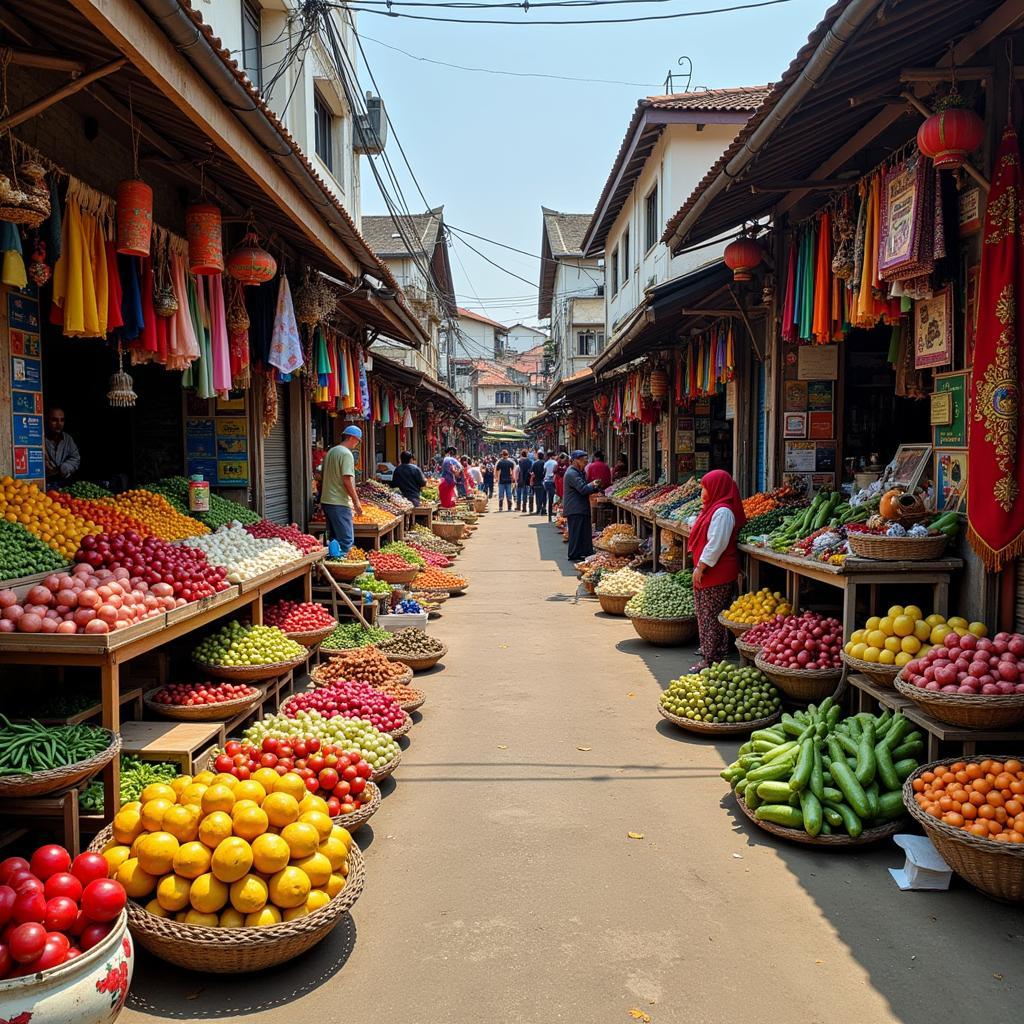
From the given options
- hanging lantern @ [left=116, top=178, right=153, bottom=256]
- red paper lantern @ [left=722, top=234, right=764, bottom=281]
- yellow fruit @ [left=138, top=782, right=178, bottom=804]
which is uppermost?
red paper lantern @ [left=722, top=234, right=764, bottom=281]

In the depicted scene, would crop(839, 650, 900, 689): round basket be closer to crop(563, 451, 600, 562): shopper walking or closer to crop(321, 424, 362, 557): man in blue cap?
crop(321, 424, 362, 557): man in blue cap

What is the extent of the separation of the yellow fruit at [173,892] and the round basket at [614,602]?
28.7 feet

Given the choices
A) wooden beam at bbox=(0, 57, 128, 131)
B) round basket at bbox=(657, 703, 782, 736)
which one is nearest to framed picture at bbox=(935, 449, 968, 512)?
round basket at bbox=(657, 703, 782, 736)

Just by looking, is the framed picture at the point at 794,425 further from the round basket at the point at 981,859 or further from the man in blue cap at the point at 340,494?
the round basket at the point at 981,859

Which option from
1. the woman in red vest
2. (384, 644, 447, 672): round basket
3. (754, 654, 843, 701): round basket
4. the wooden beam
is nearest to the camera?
the wooden beam

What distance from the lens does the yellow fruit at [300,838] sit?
3.62 meters

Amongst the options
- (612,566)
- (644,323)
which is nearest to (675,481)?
(612,566)

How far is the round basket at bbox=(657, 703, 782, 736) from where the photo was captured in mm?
6305

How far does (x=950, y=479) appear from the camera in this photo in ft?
18.9

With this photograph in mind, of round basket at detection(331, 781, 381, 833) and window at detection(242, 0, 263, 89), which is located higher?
window at detection(242, 0, 263, 89)

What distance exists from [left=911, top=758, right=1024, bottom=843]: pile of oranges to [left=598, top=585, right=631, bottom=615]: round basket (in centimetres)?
735

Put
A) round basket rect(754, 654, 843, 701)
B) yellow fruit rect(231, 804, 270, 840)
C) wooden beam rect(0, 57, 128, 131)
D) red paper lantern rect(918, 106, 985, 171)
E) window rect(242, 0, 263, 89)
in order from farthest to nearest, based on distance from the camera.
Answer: window rect(242, 0, 263, 89)
round basket rect(754, 654, 843, 701)
red paper lantern rect(918, 106, 985, 171)
wooden beam rect(0, 57, 128, 131)
yellow fruit rect(231, 804, 270, 840)

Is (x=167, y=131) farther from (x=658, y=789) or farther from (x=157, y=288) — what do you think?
(x=658, y=789)

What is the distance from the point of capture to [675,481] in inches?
601
